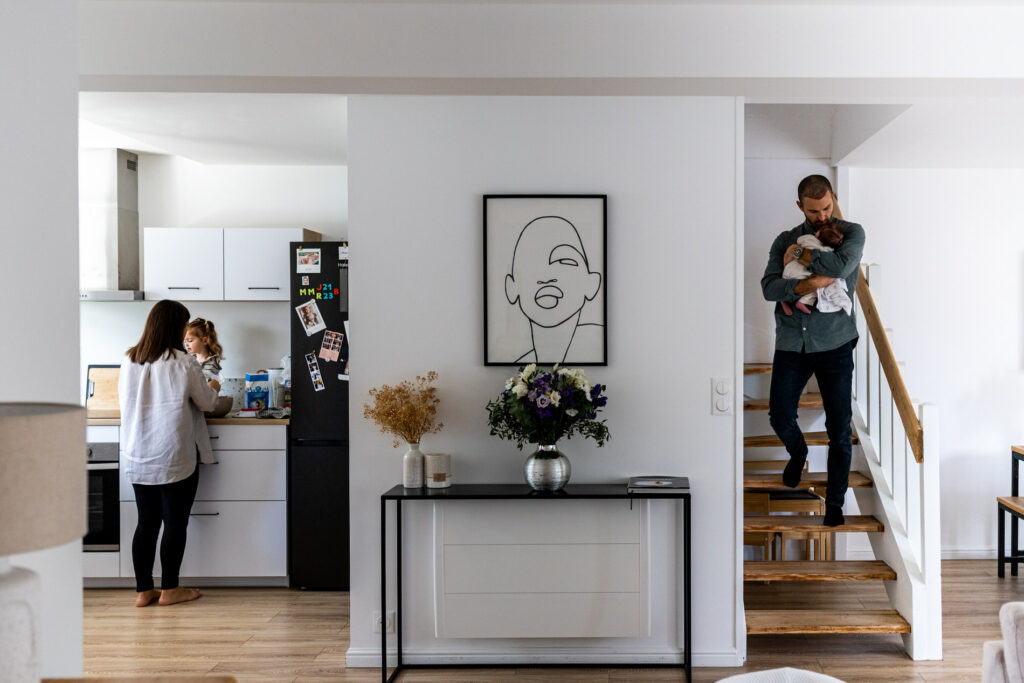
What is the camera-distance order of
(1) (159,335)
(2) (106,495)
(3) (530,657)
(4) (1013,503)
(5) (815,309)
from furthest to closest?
(4) (1013,503)
(2) (106,495)
(1) (159,335)
(5) (815,309)
(3) (530,657)

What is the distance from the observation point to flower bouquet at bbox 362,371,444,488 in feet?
11.6

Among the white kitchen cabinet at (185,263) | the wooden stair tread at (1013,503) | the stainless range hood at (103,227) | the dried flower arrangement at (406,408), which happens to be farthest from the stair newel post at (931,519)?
the stainless range hood at (103,227)

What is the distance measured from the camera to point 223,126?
437cm

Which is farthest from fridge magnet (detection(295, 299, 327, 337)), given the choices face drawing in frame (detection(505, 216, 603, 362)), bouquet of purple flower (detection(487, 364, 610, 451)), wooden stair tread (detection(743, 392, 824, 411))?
wooden stair tread (detection(743, 392, 824, 411))

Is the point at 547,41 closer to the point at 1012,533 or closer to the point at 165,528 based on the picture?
the point at 165,528

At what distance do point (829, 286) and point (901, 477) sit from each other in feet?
3.29

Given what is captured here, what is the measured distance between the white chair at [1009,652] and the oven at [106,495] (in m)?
4.35

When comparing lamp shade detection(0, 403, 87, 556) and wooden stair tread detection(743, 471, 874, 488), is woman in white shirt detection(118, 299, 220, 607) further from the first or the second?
lamp shade detection(0, 403, 87, 556)

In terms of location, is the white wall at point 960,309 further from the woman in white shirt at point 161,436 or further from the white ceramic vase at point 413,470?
the woman in white shirt at point 161,436

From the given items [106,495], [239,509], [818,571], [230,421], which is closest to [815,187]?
[818,571]

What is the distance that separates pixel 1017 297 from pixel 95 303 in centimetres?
594

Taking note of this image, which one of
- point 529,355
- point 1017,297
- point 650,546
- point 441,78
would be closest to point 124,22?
point 441,78

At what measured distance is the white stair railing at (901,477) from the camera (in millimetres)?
3678

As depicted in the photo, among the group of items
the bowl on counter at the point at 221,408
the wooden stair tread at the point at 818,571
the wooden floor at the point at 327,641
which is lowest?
the wooden floor at the point at 327,641
